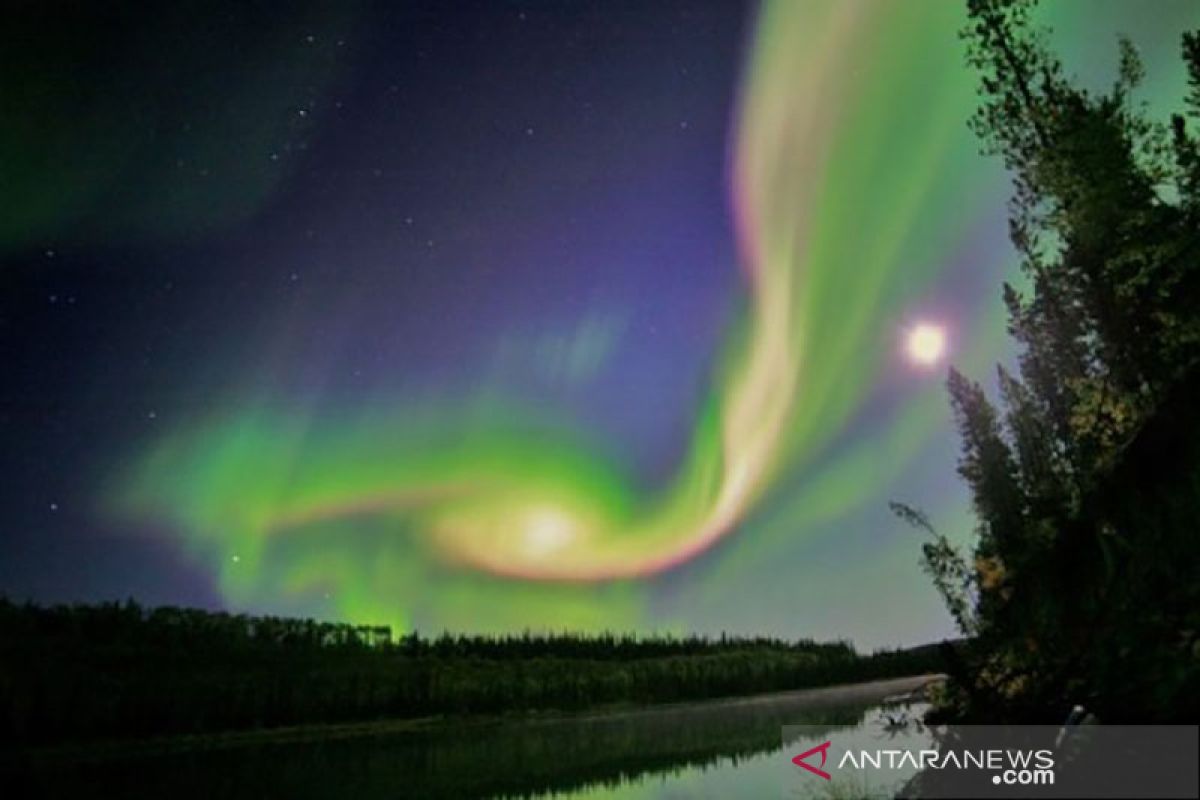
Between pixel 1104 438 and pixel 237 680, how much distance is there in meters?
128

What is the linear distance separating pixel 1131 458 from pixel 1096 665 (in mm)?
7712

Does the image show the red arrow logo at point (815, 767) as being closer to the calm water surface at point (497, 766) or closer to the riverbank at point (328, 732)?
the calm water surface at point (497, 766)

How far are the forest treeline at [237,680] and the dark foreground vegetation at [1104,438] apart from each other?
334 feet

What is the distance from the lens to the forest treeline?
114m

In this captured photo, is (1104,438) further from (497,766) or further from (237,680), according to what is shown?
(237,680)

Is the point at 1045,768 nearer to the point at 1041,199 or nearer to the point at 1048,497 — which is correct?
the point at 1041,199

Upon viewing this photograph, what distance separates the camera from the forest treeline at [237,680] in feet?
374

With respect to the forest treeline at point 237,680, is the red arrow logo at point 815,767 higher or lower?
lower

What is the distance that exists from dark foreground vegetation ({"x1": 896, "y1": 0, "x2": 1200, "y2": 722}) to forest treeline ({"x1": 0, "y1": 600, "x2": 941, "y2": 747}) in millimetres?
101871

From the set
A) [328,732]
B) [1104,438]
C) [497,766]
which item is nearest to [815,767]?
[1104,438]

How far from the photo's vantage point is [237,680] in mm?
134125

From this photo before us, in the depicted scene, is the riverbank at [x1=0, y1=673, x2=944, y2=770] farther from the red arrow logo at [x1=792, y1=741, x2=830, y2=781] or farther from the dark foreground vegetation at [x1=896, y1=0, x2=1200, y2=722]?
the dark foreground vegetation at [x1=896, y1=0, x2=1200, y2=722]


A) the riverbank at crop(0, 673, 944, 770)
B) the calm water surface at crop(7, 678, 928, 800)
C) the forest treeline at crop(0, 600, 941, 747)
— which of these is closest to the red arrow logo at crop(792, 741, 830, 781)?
the calm water surface at crop(7, 678, 928, 800)

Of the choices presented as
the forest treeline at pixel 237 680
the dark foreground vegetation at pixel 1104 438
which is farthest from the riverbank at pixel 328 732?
the dark foreground vegetation at pixel 1104 438
